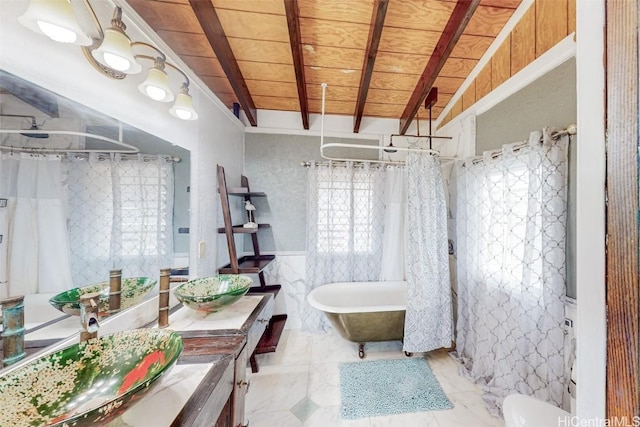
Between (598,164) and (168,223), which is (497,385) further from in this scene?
(168,223)

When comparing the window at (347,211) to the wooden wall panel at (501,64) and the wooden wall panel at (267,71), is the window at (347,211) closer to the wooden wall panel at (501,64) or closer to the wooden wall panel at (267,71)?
the wooden wall panel at (267,71)

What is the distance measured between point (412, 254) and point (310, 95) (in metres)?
1.93

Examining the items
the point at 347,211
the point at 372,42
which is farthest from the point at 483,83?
the point at 347,211

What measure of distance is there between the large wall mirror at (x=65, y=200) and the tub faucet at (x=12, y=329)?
0.10 ft

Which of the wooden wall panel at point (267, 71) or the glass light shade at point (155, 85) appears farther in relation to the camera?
the wooden wall panel at point (267, 71)

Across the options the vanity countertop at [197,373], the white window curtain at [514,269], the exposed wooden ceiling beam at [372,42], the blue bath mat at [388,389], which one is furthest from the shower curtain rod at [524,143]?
the blue bath mat at [388,389]

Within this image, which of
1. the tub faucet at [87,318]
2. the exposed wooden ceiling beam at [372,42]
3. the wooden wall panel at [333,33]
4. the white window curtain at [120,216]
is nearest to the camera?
the tub faucet at [87,318]

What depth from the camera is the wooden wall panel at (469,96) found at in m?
2.17

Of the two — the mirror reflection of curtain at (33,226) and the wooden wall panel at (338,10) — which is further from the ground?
the wooden wall panel at (338,10)

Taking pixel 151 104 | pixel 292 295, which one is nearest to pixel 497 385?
pixel 292 295

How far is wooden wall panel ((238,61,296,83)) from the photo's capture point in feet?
6.71

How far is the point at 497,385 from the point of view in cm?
169

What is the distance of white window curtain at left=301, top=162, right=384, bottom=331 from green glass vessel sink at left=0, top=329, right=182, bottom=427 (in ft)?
6.23

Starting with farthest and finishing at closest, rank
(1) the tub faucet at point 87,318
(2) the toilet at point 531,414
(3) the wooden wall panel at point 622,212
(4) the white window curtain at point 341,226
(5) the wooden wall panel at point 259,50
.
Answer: (4) the white window curtain at point 341,226, (5) the wooden wall panel at point 259,50, (2) the toilet at point 531,414, (1) the tub faucet at point 87,318, (3) the wooden wall panel at point 622,212
